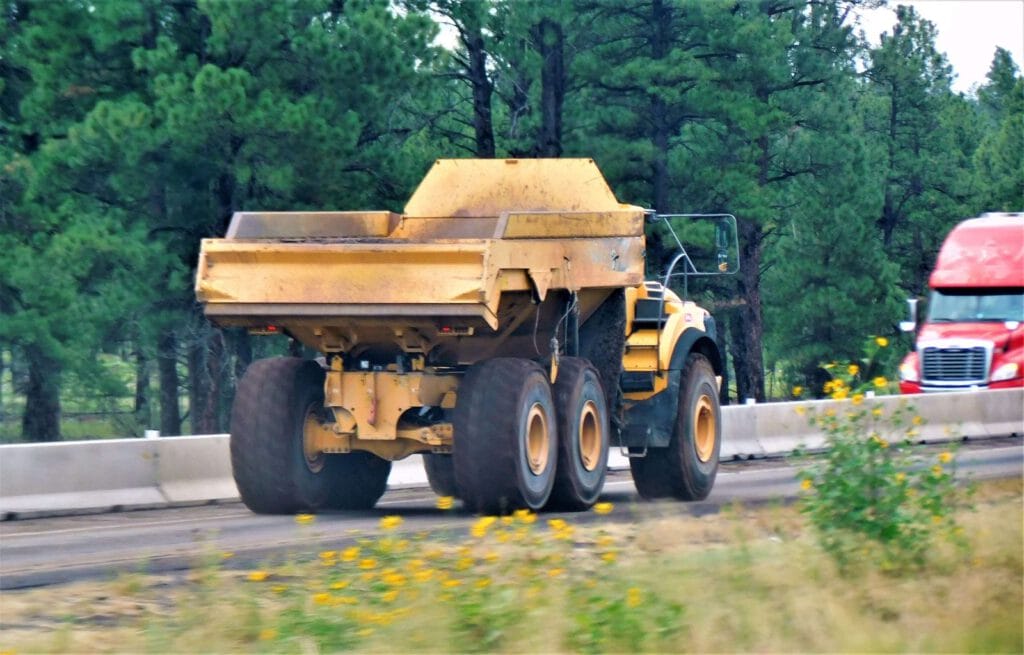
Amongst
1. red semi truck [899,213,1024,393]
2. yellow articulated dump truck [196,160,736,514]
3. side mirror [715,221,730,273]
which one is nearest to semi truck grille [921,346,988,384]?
red semi truck [899,213,1024,393]

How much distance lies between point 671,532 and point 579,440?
2.43 meters

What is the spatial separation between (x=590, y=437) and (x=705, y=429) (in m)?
2.36

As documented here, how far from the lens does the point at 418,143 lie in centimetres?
3284

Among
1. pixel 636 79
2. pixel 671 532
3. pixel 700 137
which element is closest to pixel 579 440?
pixel 671 532

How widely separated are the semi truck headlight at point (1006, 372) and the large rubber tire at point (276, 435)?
692 inches

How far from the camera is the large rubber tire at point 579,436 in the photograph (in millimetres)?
13266

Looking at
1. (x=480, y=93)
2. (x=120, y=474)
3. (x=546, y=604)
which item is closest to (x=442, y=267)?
(x=120, y=474)

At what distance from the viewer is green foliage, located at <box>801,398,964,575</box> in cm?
902

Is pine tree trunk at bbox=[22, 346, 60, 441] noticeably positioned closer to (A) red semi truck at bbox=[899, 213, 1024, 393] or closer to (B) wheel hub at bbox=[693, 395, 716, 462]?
(A) red semi truck at bbox=[899, 213, 1024, 393]

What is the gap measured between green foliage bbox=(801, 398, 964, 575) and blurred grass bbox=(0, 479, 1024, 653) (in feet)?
Answer: 0.54

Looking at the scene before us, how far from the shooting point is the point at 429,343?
12.8 metres

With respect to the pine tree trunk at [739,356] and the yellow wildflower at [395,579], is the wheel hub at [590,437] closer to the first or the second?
the yellow wildflower at [395,579]

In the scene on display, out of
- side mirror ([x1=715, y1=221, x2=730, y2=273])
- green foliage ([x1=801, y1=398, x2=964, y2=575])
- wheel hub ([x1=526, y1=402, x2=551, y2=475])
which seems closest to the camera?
green foliage ([x1=801, y1=398, x2=964, y2=575])

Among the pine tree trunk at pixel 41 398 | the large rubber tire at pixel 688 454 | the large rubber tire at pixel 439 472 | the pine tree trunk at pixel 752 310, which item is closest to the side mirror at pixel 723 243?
the large rubber tire at pixel 688 454
